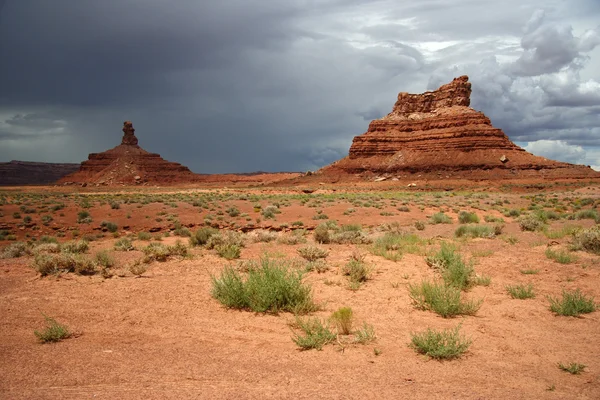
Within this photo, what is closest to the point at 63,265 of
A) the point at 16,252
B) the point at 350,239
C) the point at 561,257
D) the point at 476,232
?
the point at 16,252

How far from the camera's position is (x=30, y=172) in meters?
159

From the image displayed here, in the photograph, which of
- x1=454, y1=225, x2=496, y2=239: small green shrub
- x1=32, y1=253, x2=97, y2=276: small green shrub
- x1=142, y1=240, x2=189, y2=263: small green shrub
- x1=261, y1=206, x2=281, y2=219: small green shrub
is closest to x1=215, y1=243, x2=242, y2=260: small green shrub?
x1=142, y1=240, x2=189, y2=263: small green shrub

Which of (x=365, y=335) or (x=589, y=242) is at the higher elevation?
(x=589, y=242)

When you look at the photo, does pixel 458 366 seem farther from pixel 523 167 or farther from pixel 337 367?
pixel 523 167

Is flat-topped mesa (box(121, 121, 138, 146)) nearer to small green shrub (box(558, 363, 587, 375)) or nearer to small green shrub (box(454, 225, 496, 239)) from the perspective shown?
small green shrub (box(454, 225, 496, 239))

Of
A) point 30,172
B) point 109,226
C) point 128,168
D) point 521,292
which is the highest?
point 128,168

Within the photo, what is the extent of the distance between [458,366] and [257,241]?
36.4 feet

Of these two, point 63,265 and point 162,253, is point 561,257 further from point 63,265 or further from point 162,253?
point 63,265

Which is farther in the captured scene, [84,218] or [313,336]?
[84,218]

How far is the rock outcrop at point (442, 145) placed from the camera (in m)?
76.6

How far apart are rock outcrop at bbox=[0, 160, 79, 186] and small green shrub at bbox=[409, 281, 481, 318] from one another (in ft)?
528

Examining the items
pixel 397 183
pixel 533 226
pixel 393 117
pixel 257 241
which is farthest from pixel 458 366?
pixel 393 117

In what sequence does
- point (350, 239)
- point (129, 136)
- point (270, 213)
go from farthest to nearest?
point (129, 136) < point (270, 213) < point (350, 239)

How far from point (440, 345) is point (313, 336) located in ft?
5.14
